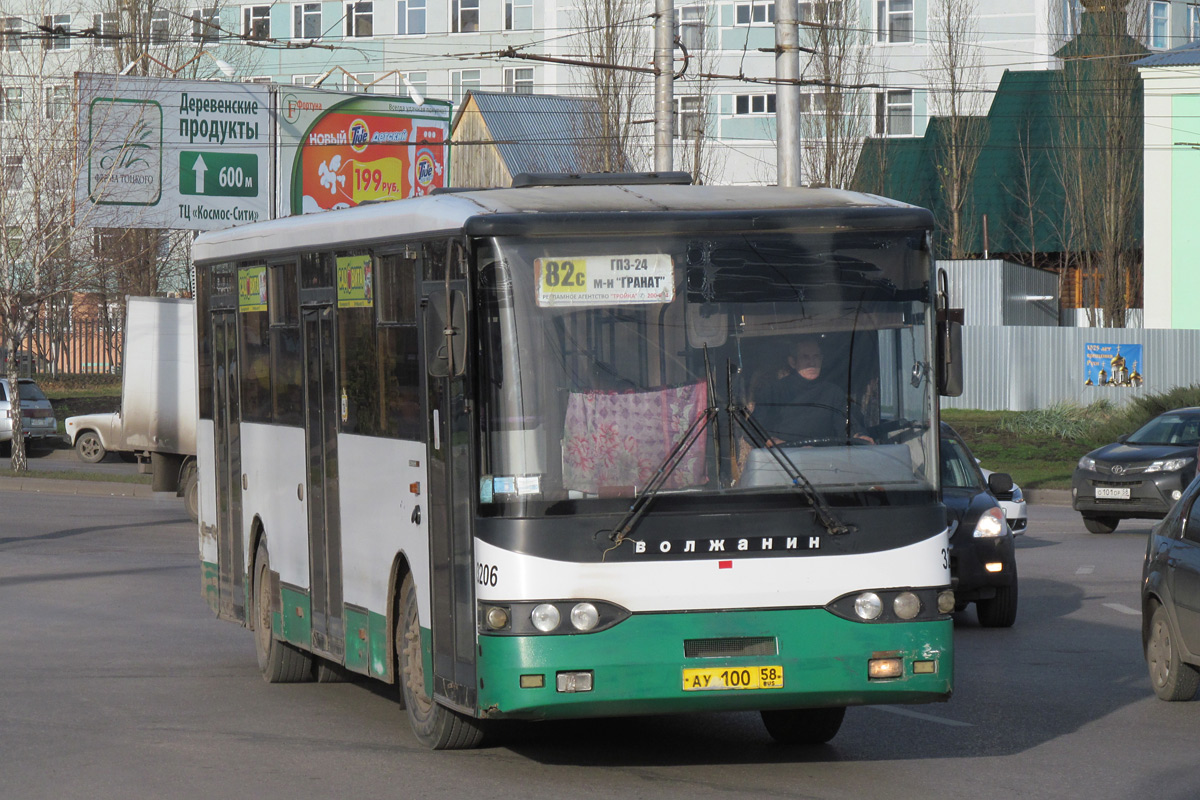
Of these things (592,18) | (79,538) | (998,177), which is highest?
(592,18)

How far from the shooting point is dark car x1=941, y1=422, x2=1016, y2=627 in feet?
44.6

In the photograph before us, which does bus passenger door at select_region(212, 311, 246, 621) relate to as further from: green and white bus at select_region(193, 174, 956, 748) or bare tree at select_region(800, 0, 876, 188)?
bare tree at select_region(800, 0, 876, 188)

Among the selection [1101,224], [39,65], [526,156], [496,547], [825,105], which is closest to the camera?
[496,547]

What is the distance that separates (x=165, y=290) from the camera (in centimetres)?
5916

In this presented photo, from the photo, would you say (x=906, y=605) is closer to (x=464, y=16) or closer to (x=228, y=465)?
(x=228, y=465)

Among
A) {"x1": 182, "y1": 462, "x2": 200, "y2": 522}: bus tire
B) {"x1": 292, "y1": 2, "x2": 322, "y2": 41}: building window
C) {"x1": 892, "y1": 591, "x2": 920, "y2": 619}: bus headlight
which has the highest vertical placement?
{"x1": 292, "y1": 2, "x2": 322, "y2": 41}: building window

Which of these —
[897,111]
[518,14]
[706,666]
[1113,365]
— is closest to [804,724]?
[706,666]

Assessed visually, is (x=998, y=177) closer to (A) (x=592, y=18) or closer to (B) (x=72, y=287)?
(A) (x=592, y=18)

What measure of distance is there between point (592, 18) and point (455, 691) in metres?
47.9

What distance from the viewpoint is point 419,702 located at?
8.70 m

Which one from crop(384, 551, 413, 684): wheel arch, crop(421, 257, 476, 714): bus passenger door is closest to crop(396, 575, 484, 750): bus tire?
crop(384, 551, 413, 684): wheel arch

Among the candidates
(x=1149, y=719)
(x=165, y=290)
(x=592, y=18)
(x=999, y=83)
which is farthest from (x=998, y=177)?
(x=1149, y=719)

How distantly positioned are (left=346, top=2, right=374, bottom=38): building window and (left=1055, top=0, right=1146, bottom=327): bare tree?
89.2ft

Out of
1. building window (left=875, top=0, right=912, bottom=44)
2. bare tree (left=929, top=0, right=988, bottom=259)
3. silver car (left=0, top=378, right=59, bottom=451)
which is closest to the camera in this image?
silver car (left=0, top=378, right=59, bottom=451)
